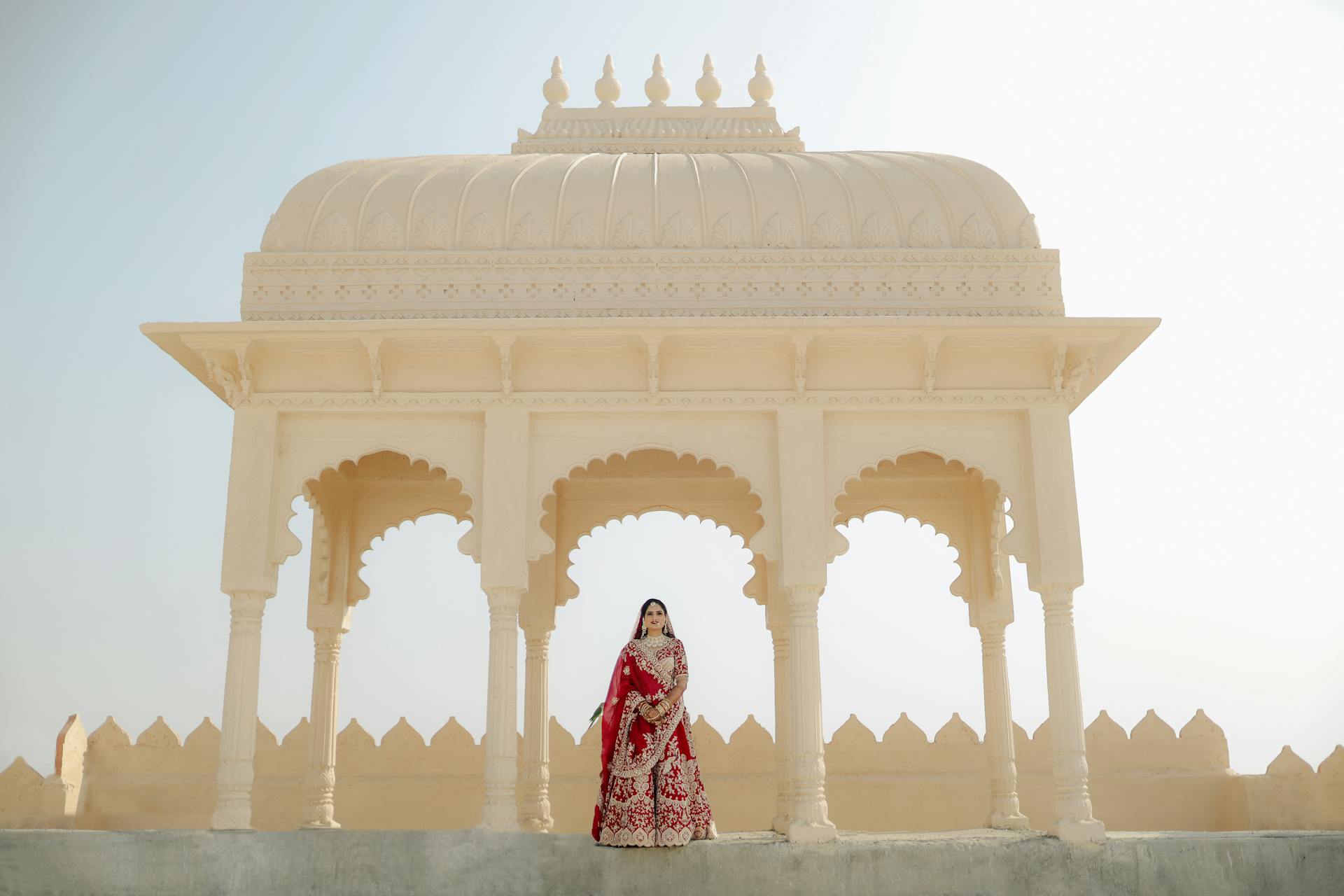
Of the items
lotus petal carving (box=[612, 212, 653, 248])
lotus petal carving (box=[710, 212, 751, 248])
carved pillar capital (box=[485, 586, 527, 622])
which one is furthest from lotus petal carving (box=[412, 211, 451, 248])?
carved pillar capital (box=[485, 586, 527, 622])

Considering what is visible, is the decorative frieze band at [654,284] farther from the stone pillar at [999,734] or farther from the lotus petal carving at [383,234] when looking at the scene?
the stone pillar at [999,734]

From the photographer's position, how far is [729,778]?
13.4m

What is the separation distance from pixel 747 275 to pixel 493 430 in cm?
234

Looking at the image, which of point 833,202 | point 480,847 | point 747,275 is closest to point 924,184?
point 833,202

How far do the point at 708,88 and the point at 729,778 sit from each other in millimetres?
6860

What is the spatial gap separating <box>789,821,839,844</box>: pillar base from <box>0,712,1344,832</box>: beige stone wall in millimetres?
3923

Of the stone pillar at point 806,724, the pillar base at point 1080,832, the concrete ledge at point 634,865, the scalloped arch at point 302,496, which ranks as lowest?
the concrete ledge at point 634,865

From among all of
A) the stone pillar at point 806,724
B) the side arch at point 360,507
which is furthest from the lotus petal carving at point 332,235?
the stone pillar at point 806,724

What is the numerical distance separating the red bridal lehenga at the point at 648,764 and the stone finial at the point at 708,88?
5884 millimetres

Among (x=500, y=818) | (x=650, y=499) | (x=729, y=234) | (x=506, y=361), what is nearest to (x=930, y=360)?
(x=729, y=234)

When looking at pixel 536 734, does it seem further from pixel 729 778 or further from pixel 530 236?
pixel 530 236

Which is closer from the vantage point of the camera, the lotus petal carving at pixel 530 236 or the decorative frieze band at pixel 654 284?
the decorative frieze band at pixel 654 284

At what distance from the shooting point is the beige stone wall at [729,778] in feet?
43.4

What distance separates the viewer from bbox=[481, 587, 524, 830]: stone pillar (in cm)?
965
